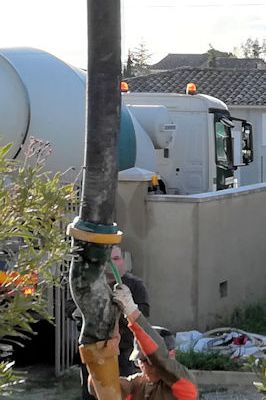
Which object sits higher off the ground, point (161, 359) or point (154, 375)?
point (161, 359)

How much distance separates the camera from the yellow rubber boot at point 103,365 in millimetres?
3250

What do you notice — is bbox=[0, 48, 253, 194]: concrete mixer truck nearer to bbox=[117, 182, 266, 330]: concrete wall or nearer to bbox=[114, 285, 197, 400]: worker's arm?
bbox=[117, 182, 266, 330]: concrete wall

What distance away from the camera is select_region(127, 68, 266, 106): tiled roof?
1280 inches

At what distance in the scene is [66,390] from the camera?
8.66m

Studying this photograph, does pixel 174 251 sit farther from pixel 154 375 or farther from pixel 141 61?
pixel 141 61

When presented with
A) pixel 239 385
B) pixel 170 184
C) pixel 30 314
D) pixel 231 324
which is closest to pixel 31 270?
pixel 30 314

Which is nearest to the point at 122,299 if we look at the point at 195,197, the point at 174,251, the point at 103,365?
the point at 103,365

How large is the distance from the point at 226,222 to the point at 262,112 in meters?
20.6

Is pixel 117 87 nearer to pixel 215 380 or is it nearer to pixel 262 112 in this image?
pixel 215 380

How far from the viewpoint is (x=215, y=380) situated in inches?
342

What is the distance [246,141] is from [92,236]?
1346 cm

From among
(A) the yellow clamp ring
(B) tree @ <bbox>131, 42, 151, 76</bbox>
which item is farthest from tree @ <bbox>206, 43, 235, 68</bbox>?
(A) the yellow clamp ring

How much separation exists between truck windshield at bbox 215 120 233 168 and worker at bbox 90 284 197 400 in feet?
34.1

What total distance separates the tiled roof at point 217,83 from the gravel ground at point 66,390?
23523mm
